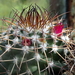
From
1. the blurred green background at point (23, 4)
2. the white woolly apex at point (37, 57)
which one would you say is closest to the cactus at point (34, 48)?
the white woolly apex at point (37, 57)

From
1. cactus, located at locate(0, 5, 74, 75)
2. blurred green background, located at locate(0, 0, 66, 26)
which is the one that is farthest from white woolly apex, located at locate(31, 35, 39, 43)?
blurred green background, located at locate(0, 0, 66, 26)

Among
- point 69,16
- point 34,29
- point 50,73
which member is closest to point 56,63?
point 50,73

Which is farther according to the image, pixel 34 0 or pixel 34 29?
pixel 34 0

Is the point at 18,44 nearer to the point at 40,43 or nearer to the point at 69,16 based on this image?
the point at 40,43

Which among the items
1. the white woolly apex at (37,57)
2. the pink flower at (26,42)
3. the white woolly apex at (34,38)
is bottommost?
the white woolly apex at (37,57)

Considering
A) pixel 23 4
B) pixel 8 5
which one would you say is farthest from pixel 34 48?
pixel 8 5

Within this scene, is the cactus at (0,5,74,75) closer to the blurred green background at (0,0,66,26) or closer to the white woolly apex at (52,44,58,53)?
the white woolly apex at (52,44,58,53)

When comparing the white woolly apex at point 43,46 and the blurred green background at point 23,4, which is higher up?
the blurred green background at point 23,4

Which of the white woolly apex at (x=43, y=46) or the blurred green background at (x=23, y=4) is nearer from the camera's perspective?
the white woolly apex at (x=43, y=46)

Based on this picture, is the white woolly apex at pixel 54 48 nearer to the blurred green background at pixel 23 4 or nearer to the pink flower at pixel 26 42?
the pink flower at pixel 26 42
